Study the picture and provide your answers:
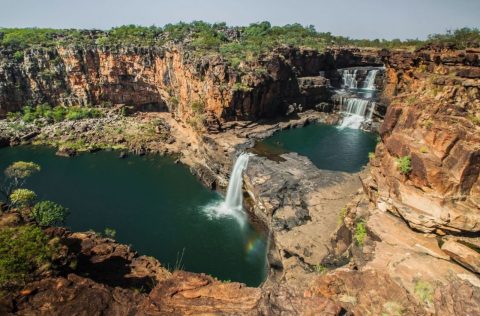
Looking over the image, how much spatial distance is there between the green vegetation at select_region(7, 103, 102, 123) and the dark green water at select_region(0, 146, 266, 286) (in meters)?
11.3

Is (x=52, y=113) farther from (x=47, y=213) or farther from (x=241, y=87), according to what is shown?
(x=47, y=213)

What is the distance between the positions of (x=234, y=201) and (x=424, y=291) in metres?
28.5

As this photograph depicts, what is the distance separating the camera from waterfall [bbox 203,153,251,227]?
126 ft

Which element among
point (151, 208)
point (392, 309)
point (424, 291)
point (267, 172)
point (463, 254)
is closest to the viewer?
point (392, 309)

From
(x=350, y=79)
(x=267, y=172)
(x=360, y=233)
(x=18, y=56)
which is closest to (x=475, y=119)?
(x=360, y=233)

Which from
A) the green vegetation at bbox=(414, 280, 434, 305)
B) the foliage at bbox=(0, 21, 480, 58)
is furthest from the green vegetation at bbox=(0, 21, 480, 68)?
the green vegetation at bbox=(414, 280, 434, 305)

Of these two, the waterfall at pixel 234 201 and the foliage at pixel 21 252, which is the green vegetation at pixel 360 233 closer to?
the waterfall at pixel 234 201

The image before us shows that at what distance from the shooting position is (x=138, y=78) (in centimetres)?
7056

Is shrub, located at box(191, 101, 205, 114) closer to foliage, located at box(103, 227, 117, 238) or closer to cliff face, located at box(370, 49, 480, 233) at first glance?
foliage, located at box(103, 227, 117, 238)

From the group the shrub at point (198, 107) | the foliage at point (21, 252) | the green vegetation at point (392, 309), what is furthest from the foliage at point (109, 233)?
the shrub at point (198, 107)

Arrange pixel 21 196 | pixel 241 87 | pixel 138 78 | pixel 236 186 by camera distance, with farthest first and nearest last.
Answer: pixel 138 78, pixel 241 87, pixel 236 186, pixel 21 196

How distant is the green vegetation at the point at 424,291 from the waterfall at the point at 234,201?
78.0 ft

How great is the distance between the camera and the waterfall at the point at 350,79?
73938 mm

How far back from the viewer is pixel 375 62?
83.9m
